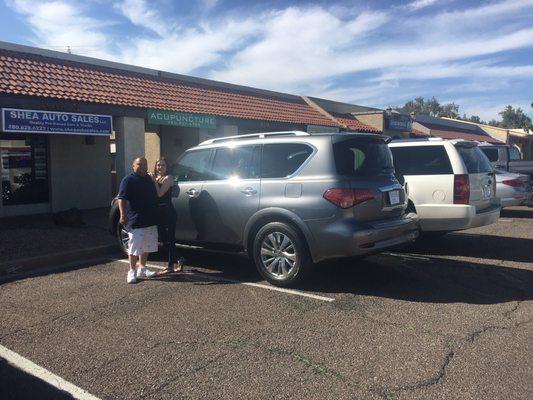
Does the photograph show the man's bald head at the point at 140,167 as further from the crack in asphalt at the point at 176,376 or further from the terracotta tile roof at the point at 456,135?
the terracotta tile roof at the point at 456,135

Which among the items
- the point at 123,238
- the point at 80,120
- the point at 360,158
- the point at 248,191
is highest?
the point at 80,120

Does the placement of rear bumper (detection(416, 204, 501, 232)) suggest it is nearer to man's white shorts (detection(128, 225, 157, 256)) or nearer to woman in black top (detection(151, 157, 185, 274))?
woman in black top (detection(151, 157, 185, 274))

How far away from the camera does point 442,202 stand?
7.61 metres

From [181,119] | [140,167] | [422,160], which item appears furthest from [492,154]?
[140,167]

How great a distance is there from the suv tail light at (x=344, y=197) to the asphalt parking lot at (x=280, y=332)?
1.07 metres

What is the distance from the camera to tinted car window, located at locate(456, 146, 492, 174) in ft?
25.4

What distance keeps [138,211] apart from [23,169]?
8028 mm

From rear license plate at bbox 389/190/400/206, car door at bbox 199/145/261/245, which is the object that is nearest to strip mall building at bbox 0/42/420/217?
car door at bbox 199/145/261/245

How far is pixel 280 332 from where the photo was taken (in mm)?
4520

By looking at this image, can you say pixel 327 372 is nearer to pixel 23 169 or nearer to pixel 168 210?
pixel 168 210

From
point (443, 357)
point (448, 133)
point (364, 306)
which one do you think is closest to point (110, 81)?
point (364, 306)

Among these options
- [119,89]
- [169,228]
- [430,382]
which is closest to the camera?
[430,382]

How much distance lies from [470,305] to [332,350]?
79.1 inches

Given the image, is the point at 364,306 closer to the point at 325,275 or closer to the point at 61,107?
the point at 325,275
